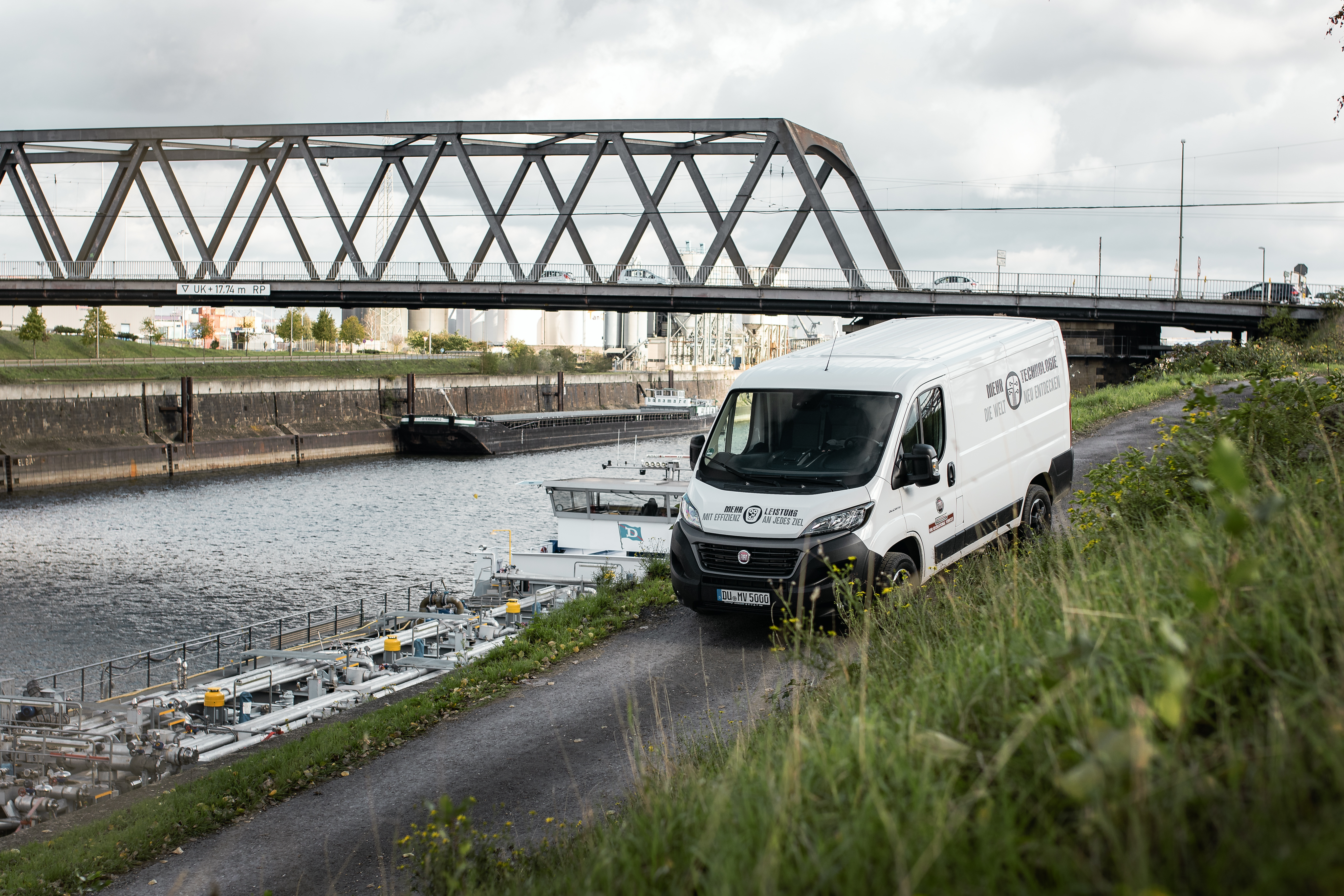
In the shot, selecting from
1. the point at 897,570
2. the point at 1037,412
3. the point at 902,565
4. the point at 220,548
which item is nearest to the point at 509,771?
the point at 897,570

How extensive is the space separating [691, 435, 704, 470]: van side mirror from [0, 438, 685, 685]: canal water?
13.8m

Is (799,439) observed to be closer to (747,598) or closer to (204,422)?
(747,598)

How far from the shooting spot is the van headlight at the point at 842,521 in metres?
9.27

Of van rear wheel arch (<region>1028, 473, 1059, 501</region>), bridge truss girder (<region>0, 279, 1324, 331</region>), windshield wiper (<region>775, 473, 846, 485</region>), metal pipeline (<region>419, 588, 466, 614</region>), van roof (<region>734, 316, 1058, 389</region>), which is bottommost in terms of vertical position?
metal pipeline (<region>419, 588, 466, 614</region>)

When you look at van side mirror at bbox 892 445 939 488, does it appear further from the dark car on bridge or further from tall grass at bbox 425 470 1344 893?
the dark car on bridge

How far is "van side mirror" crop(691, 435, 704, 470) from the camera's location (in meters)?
11.0

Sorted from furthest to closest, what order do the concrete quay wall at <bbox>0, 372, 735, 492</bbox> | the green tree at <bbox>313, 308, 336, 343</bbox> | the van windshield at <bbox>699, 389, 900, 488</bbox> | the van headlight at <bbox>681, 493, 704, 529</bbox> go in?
the green tree at <bbox>313, 308, 336, 343</bbox> → the concrete quay wall at <bbox>0, 372, 735, 492</bbox> → the van headlight at <bbox>681, 493, 704, 529</bbox> → the van windshield at <bbox>699, 389, 900, 488</bbox>

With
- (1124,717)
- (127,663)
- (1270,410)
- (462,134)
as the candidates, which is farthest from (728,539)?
(462,134)

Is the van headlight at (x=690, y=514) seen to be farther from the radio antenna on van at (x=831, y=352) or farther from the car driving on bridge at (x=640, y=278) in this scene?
the car driving on bridge at (x=640, y=278)

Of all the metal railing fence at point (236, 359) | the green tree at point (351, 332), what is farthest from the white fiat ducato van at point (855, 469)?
the green tree at point (351, 332)

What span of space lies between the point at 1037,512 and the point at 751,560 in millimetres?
4760

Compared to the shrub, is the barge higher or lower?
lower

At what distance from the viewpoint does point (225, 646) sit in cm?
2345

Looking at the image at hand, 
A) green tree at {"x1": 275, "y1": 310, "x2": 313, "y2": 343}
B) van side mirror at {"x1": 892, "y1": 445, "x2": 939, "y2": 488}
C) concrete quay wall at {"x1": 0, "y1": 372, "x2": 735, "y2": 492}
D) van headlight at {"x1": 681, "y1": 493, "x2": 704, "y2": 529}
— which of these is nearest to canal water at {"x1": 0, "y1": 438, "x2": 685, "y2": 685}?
concrete quay wall at {"x1": 0, "y1": 372, "x2": 735, "y2": 492}
